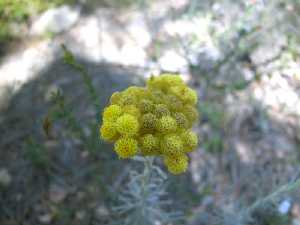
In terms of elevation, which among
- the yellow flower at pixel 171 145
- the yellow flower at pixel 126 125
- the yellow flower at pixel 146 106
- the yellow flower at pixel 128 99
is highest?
the yellow flower at pixel 128 99

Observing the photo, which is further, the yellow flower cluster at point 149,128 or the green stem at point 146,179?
the green stem at point 146,179

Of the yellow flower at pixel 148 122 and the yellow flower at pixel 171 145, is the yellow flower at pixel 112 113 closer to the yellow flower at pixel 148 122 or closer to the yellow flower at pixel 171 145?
the yellow flower at pixel 148 122

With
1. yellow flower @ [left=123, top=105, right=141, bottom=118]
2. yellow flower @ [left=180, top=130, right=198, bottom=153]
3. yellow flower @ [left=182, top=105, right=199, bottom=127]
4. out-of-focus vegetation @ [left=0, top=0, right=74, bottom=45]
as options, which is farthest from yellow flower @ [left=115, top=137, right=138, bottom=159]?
out-of-focus vegetation @ [left=0, top=0, right=74, bottom=45]

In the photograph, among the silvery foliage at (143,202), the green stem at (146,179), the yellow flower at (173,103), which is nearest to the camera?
the yellow flower at (173,103)

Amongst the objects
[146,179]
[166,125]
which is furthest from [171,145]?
[146,179]

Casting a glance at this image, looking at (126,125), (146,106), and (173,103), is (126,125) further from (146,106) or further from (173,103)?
(173,103)

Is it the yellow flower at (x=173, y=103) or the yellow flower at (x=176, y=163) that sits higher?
the yellow flower at (x=173, y=103)

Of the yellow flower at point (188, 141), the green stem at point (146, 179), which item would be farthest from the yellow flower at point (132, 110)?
the green stem at point (146, 179)

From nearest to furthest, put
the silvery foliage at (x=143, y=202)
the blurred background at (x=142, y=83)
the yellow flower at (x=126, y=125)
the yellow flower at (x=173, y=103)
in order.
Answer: the yellow flower at (x=126, y=125) < the yellow flower at (x=173, y=103) < the silvery foliage at (x=143, y=202) < the blurred background at (x=142, y=83)
